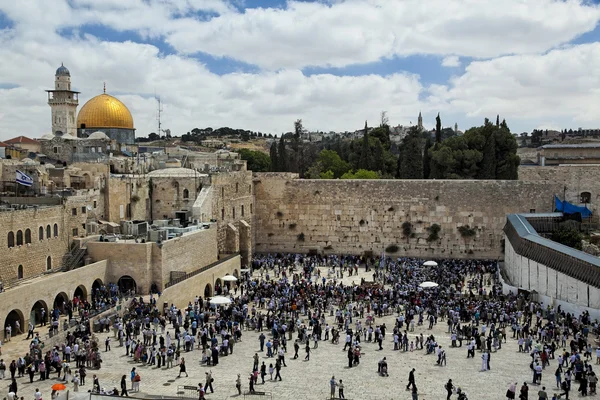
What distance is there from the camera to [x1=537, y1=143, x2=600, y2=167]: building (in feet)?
164

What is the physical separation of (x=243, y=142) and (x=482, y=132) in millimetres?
84232

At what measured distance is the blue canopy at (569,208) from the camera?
33.1m

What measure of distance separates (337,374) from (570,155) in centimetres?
4146

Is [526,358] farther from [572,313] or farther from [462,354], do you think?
[572,313]

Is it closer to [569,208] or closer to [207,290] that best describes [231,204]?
[207,290]

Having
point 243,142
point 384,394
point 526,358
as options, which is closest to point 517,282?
point 526,358

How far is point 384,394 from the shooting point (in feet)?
49.1

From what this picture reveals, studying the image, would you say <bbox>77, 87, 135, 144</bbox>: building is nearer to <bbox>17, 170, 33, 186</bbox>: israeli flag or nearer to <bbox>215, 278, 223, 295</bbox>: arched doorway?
<bbox>17, 170, 33, 186</bbox>: israeli flag

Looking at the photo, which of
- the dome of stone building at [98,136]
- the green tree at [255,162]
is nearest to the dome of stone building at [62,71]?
the dome of stone building at [98,136]

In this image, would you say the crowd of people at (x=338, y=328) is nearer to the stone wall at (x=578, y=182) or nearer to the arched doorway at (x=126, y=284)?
the arched doorway at (x=126, y=284)

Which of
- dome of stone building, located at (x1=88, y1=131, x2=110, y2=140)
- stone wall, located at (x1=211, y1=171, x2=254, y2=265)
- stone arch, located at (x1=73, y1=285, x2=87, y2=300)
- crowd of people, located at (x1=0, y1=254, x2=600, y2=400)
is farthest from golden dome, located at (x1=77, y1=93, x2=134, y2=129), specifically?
stone arch, located at (x1=73, y1=285, x2=87, y2=300)

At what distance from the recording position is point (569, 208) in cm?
3309

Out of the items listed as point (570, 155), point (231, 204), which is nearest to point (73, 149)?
point (231, 204)

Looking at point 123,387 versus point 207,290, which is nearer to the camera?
point 123,387
